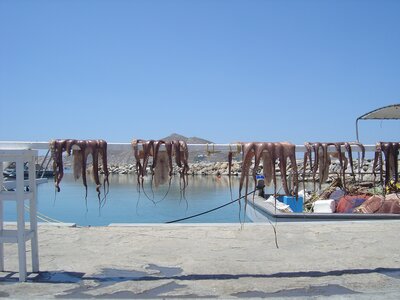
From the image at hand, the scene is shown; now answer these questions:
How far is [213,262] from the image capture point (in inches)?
251

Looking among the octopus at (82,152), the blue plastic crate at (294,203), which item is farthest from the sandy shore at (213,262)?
the blue plastic crate at (294,203)

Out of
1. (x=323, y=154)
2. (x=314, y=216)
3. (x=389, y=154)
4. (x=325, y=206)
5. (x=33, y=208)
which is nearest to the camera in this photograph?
(x=33, y=208)

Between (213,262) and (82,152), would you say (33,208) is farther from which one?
(213,262)

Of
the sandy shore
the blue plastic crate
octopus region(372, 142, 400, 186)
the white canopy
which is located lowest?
the blue plastic crate

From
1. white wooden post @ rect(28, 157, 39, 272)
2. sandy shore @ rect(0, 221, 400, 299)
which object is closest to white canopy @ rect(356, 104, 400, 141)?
sandy shore @ rect(0, 221, 400, 299)

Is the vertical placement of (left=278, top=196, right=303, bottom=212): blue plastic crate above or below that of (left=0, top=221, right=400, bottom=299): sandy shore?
below

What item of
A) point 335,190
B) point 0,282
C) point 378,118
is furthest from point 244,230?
point 378,118

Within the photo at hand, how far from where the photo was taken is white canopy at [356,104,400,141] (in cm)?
1403

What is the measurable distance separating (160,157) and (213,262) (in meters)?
1.81

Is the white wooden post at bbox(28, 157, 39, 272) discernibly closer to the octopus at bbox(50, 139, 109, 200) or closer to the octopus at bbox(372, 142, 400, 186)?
the octopus at bbox(50, 139, 109, 200)

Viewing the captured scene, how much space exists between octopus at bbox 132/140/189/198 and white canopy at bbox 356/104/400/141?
1020 centimetres

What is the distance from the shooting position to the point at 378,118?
15.9 m

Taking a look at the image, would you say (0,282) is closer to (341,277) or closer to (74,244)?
(74,244)

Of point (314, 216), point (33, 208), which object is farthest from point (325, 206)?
point (33, 208)
